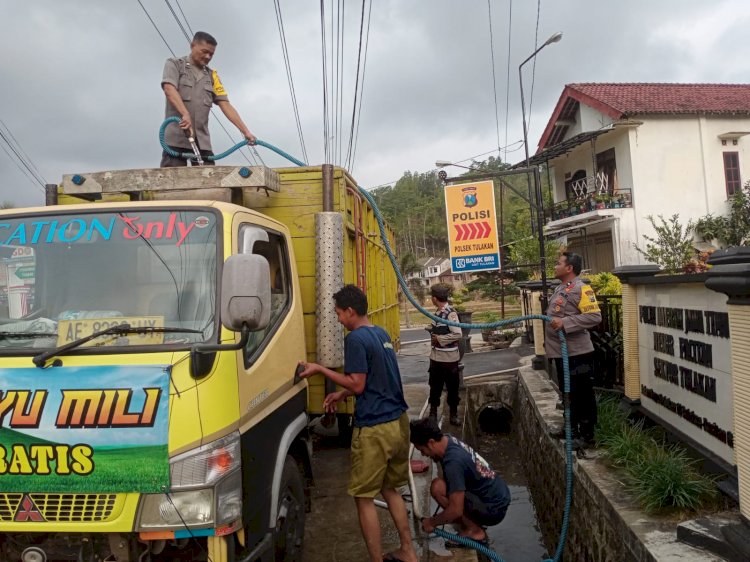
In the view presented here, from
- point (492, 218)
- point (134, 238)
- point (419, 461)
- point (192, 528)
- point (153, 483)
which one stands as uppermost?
point (492, 218)

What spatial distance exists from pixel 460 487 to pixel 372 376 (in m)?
1.15

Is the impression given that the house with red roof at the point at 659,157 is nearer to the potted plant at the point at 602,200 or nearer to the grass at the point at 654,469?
the potted plant at the point at 602,200

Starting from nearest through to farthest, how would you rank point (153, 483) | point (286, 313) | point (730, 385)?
point (153, 483)
point (286, 313)
point (730, 385)

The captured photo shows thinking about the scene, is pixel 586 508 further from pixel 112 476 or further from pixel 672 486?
pixel 112 476

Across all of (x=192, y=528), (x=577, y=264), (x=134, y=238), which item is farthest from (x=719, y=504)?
(x=134, y=238)

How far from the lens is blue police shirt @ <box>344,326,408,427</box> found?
3490 mm

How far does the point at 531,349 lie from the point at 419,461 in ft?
32.4

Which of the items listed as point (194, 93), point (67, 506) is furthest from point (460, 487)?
point (194, 93)

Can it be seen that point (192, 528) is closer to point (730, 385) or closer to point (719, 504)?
point (719, 504)

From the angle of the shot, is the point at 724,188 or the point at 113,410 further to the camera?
the point at 724,188

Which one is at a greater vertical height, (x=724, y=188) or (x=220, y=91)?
(x=724, y=188)

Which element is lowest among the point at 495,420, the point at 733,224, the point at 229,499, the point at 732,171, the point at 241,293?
the point at 495,420

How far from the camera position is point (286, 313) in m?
3.54

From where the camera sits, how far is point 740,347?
3113 millimetres
